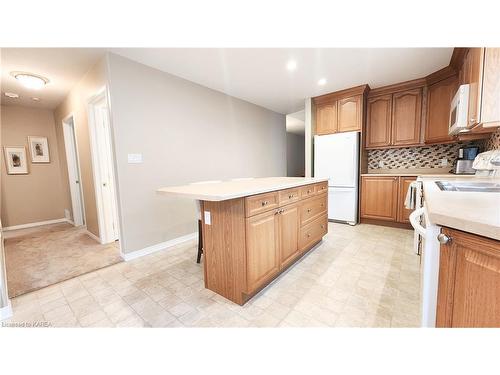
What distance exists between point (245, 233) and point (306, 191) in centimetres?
102

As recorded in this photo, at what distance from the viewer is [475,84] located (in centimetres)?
169

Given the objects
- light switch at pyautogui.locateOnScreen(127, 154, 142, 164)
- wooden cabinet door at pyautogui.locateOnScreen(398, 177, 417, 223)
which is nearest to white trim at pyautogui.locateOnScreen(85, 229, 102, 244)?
light switch at pyautogui.locateOnScreen(127, 154, 142, 164)

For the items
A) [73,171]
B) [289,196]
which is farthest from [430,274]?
[73,171]

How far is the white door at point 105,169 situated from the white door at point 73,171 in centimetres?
146

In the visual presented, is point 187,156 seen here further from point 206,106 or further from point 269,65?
point 269,65

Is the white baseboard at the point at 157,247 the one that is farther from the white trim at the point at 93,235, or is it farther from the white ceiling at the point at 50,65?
the white ceiling at the point at 50,65

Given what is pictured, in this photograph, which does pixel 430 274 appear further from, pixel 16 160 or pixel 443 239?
pixel 16 160

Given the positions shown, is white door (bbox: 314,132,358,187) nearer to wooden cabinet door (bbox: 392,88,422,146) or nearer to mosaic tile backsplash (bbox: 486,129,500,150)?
wooden cabinet door (bbox: 392,88,422,146)

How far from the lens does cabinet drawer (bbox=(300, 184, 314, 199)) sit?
2077mm

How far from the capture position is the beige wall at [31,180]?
3746 millimetres

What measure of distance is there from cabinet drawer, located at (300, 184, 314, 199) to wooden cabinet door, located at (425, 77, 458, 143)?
2243 millimetres

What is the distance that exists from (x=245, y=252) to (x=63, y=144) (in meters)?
4.54

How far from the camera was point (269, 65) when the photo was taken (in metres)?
2.57
